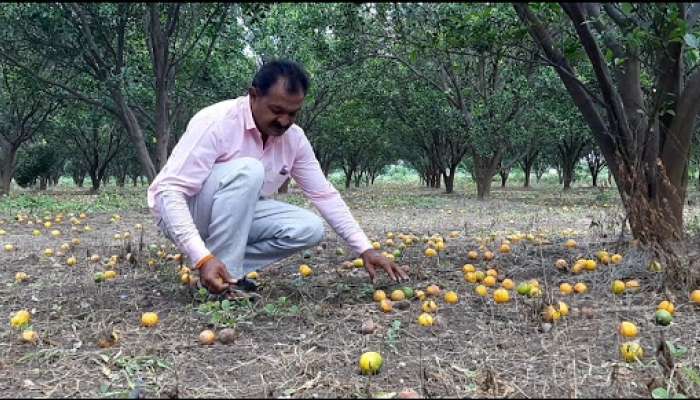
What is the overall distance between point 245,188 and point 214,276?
0.70 m

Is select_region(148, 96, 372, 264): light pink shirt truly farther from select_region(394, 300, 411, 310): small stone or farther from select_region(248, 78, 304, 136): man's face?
select_region(394, 300, 411, 310): small stone

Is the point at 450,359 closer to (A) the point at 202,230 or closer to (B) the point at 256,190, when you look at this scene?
(B) the point at 256,190

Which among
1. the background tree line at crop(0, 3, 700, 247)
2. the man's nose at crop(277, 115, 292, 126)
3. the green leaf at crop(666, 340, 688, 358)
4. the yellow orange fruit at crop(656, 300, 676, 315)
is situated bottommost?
the green leaf at crop(666, 340, 688, 358)

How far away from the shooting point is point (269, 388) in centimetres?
239

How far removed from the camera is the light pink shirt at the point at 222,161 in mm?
3438

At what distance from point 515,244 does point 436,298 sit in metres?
2.67

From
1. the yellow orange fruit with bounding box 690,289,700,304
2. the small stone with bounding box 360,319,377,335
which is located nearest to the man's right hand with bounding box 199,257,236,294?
the small stone with bounding box 360,319,377,335

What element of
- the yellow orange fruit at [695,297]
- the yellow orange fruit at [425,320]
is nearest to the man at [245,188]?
the yellow orange fruit at [425,320]

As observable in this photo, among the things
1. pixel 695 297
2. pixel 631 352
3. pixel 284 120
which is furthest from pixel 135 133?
pixel 631 352

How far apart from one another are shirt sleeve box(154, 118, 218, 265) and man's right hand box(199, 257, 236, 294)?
11 centimetres

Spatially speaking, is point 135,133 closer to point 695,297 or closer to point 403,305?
point 403,305

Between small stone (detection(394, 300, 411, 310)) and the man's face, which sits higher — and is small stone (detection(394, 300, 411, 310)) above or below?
below

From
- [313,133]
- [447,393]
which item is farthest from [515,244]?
[313,133]

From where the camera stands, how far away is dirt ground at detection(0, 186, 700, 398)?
2441mm
